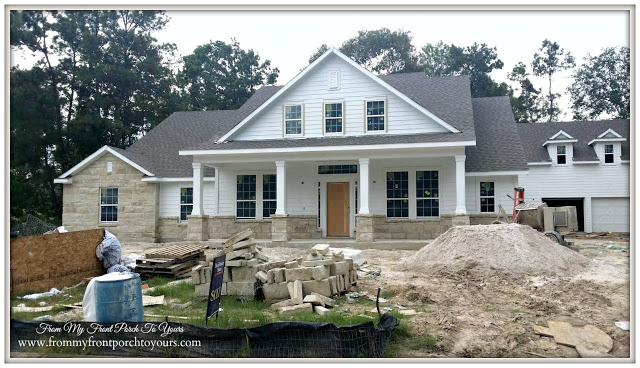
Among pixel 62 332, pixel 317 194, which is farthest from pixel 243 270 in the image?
pixel 317 194

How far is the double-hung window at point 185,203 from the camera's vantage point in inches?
762

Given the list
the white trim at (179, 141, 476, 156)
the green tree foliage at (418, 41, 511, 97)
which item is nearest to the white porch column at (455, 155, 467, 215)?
the white trim at (179, 141, 476, 156)

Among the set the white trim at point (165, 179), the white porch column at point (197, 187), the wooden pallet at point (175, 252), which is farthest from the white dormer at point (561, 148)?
the wooden pallet at point (175, 252)

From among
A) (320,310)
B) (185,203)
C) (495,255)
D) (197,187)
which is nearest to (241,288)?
(320,310)

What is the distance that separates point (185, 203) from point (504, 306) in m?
14.7

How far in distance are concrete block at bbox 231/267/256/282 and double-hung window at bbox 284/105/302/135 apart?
9.77 m

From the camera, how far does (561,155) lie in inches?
928

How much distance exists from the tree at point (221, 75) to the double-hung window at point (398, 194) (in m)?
21.3

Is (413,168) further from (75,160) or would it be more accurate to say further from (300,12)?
(75,160)

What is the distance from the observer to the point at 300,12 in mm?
6207

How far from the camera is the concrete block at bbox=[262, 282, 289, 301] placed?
808 centimetres

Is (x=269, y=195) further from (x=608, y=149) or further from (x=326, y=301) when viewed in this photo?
(x=608, y=149)

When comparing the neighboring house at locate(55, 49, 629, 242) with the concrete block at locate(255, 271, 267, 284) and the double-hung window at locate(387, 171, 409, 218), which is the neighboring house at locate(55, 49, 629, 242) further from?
the concrete block at locate(255, 271, 267, 284)

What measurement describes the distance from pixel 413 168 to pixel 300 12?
39.5ft
